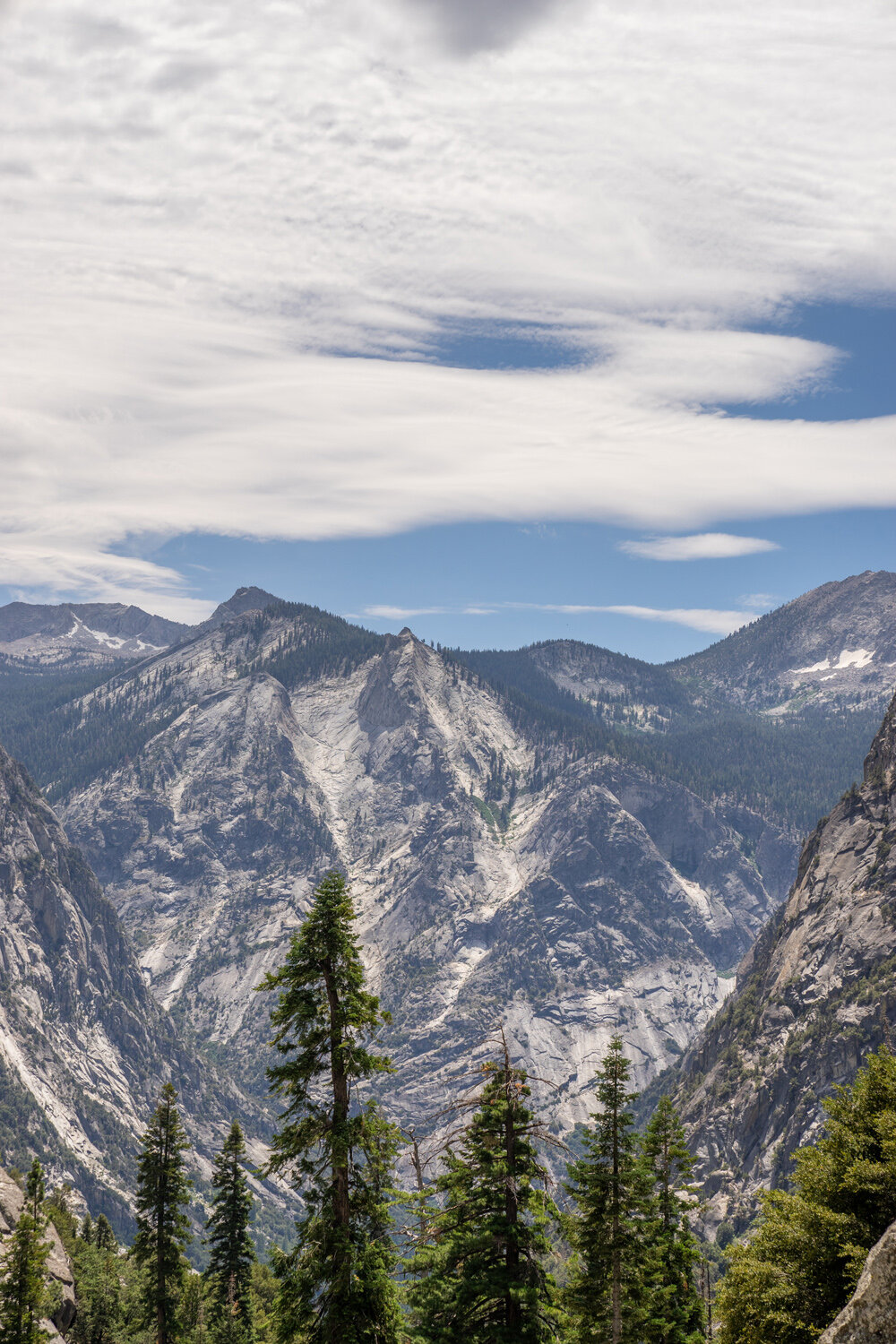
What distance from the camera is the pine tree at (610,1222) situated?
36.5 meters

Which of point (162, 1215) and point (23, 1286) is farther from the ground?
point (162, 1215)

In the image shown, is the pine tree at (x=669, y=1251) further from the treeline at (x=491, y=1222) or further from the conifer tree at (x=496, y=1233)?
the conifer tree at (x=496, y=1233)

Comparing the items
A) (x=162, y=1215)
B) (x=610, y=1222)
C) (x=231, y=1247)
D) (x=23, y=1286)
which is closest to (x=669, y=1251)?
(x=610, y=1222)

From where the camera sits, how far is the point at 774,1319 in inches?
1238

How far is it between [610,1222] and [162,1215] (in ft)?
93.5

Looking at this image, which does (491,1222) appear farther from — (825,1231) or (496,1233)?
(825,1231)

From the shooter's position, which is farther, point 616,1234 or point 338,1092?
point 616,1234

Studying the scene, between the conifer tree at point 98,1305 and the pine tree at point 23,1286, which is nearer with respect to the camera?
the pine tree at point 23,1286

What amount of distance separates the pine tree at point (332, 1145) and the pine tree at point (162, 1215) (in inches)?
1149

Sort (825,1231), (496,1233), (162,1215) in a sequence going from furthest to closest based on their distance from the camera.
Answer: (162,1215), (825,1231), (496,1233)

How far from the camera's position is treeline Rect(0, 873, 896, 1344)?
90.8 ft

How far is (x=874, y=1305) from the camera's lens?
23.5 metres

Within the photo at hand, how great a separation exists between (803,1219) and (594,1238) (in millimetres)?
8555

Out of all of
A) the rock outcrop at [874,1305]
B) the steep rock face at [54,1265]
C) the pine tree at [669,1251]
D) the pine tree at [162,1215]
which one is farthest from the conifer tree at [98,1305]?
the rock outcrop at [874,1305]
